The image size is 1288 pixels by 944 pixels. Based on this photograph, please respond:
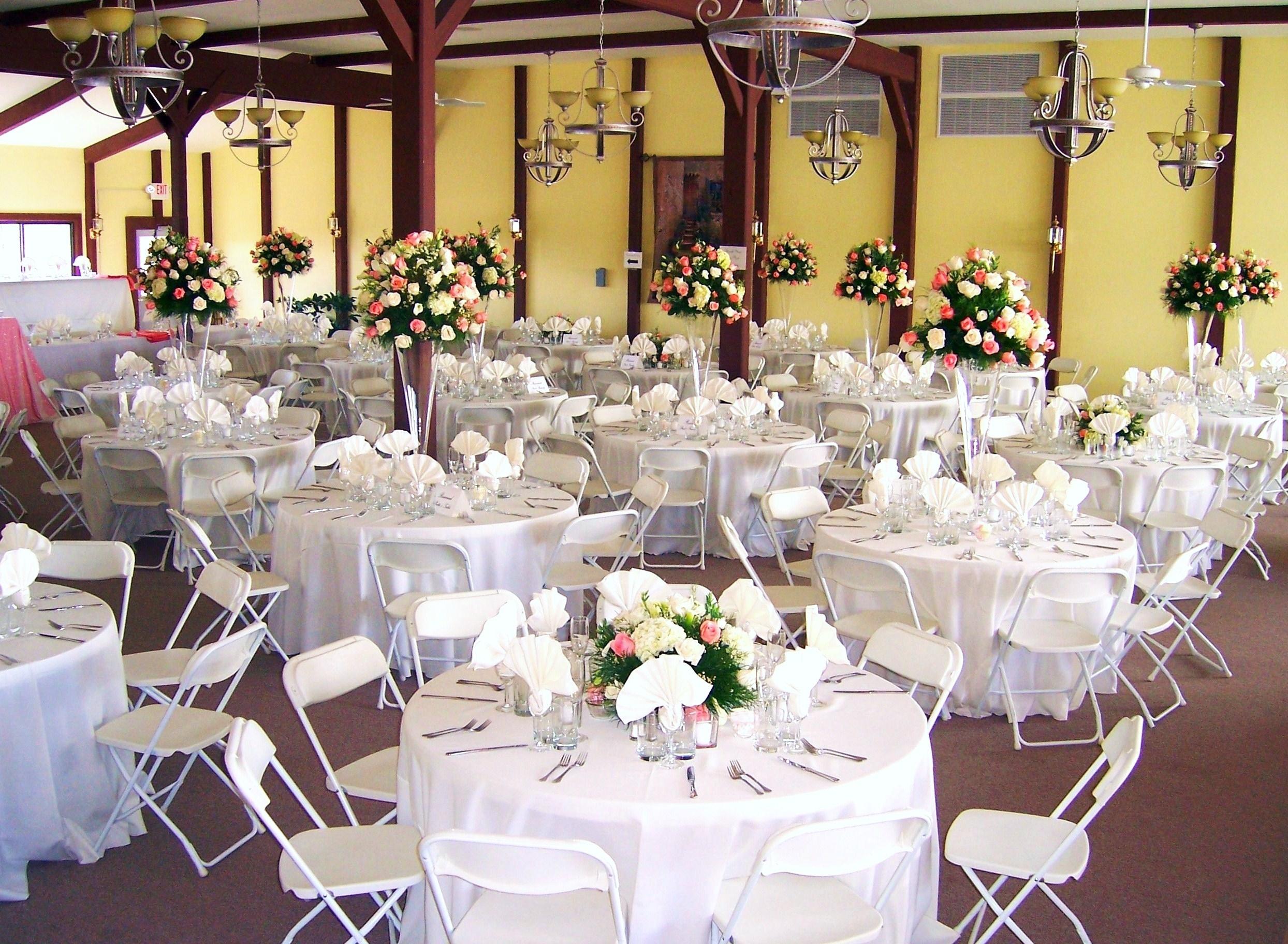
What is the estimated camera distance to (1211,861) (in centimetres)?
440

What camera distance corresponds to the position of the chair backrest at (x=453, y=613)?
14.1 ft

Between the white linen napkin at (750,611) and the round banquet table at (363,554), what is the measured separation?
7.68ft

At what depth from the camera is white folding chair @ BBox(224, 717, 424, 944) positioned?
3.08 meters

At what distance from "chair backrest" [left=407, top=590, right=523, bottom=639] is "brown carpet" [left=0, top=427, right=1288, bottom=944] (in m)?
0.81

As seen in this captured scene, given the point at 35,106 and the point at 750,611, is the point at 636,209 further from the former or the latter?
the point at 750,611

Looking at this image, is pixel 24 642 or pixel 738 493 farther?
pixel 738 493

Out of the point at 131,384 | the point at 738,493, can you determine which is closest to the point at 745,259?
the point at 738,493

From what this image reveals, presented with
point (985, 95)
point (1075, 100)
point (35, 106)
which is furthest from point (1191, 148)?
point (35, 106)

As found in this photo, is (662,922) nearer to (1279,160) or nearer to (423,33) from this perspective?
(423,33)

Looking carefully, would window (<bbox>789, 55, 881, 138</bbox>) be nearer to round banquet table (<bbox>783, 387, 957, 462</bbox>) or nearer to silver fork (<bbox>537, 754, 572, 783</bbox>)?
round banquet table (<bbox>783, 387, 957, 462</bbox>)

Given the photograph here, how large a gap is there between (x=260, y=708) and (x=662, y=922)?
3127 millimetres

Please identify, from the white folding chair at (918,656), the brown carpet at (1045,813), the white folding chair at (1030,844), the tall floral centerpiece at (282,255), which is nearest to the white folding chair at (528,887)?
the brown carpet at (1045,813)

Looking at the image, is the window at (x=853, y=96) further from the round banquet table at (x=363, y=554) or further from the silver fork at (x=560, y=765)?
the silver fork at (x=560, y=765)

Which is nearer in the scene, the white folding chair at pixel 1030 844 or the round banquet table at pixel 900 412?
the white folding chair at pixel 1030 844
